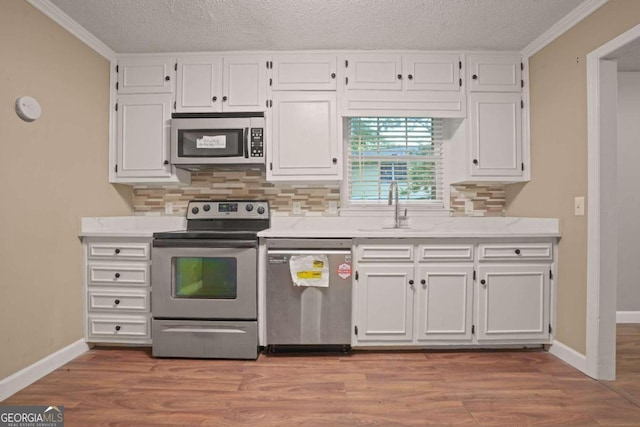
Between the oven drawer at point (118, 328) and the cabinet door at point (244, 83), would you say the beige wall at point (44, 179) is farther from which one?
the cabinet door at point (244, 83)

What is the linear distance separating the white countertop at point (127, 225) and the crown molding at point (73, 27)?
1.41 metres

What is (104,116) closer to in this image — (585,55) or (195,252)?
(195,252)

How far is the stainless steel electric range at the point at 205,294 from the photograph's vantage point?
230 cm

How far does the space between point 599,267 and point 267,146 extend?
2564 mm

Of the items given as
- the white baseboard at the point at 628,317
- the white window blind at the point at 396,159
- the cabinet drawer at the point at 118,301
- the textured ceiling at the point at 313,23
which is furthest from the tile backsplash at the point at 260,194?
the white baseboard at the point at 628,317

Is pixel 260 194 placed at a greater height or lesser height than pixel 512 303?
greater

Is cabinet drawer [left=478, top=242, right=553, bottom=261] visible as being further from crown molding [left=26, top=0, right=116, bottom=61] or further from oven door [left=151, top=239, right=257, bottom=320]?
crown molding [left=26, top=0, right=116, bottom=61]

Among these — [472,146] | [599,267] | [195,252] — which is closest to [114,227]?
[195,252]

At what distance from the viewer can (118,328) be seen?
7.93 feet

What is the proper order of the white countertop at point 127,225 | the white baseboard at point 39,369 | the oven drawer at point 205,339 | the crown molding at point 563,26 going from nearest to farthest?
the white baseboard at point 39,369 → the crown molding at point 563,26 → the oven drawer at point 205,339 → the white countertop at point 127,225

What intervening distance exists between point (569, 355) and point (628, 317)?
1646 mm

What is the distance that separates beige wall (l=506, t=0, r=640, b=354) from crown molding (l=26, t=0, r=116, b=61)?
368 cm

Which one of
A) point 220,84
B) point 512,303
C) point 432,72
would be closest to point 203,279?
point 220,84

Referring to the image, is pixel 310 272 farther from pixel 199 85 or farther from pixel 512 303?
pixel 199 85
